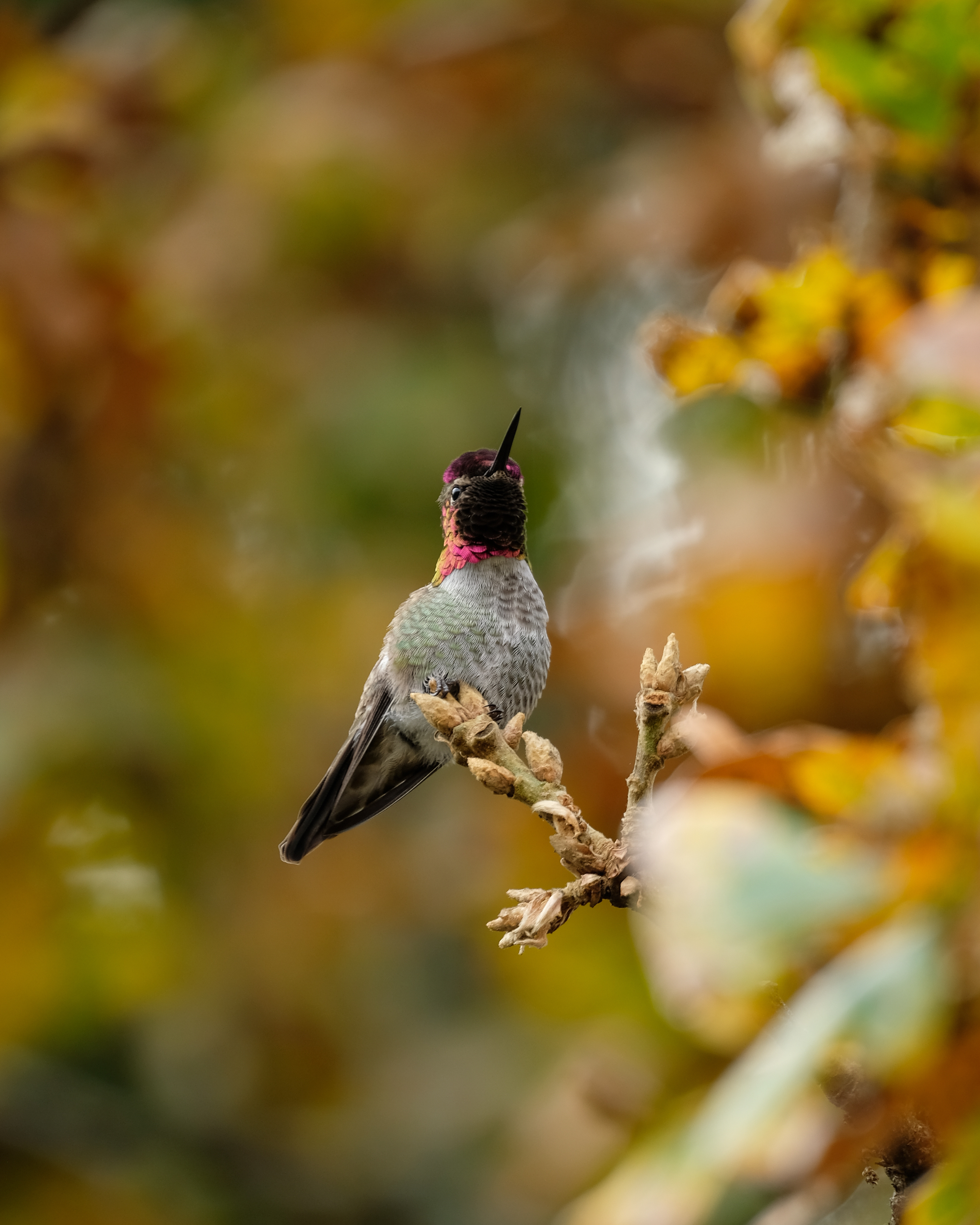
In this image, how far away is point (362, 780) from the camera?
226 cm

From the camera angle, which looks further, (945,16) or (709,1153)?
(945,16)

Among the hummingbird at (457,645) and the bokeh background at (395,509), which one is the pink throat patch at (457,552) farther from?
the bokeh background at (395,509)

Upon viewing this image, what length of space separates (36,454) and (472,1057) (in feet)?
11.2

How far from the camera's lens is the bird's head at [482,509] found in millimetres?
2016

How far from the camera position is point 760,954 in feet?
2.51

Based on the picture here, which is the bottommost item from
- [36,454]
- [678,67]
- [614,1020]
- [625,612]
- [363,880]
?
[363,880]

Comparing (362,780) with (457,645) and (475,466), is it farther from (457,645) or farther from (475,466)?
(475,466)

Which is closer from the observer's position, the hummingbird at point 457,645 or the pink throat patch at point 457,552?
the hummingbird at point 457,645

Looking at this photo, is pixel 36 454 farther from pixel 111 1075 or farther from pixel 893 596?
pixel 893 596

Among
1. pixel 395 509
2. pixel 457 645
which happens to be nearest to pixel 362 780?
pixel 457 645

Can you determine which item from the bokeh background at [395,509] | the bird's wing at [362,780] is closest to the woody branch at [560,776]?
the bokeh background at [395,509]

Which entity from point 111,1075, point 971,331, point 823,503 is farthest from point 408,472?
point 971,331

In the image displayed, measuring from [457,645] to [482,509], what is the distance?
0.72 feet

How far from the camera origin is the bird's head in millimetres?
2016
